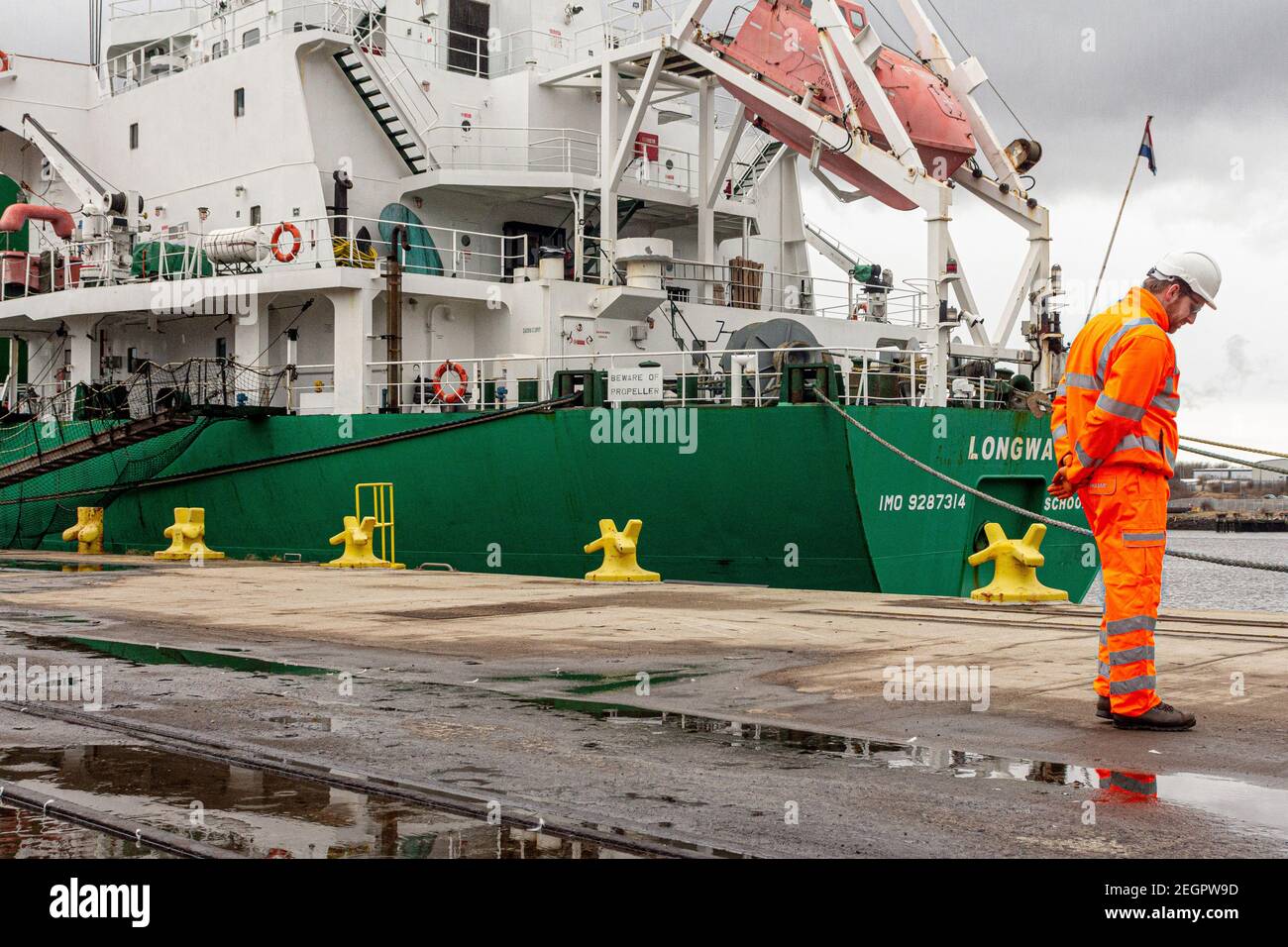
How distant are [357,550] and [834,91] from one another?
8.23 m

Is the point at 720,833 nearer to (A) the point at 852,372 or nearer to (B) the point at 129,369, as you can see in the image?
(A) the point at 852,372

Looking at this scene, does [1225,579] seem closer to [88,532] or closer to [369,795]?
[88,532]

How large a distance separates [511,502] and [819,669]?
9487 millimetres

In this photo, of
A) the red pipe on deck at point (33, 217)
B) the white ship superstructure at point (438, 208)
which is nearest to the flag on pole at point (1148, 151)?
the white ship superstructure at point (438, 208)

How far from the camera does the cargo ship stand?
14.8m

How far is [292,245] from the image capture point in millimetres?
18625

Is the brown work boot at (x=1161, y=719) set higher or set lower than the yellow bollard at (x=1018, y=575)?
lower

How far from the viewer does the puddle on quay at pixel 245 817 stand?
3.60 m

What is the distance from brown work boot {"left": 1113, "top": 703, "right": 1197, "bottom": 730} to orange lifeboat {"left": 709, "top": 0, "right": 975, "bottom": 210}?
40.2ft

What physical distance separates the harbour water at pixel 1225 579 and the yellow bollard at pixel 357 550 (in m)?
11.9

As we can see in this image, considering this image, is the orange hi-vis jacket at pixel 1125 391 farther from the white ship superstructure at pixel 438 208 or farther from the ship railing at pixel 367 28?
the ship railing at pixel 367 28

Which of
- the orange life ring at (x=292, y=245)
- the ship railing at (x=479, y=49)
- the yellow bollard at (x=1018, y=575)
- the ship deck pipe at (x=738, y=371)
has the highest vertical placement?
the ship railing at (x=479, y=49)

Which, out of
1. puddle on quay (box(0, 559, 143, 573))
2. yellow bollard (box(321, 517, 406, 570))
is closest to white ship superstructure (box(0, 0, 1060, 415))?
yellow bollard (box(321, 517, 406, 570))

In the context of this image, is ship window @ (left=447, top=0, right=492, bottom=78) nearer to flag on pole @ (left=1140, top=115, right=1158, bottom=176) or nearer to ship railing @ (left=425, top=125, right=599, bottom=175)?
ship railing @ (left=425, top=125, right=599, bottom=175)
